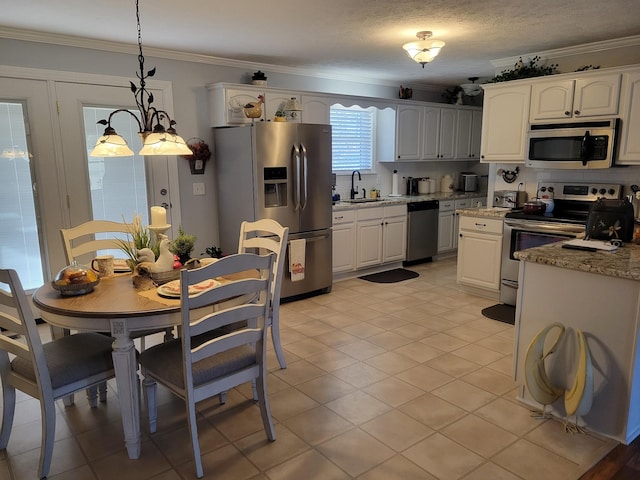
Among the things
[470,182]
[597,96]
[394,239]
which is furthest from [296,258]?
[470,182]

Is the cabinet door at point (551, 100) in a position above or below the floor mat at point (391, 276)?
above

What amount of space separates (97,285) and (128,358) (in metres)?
0.53

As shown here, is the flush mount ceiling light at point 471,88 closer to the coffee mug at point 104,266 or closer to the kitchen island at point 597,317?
the kitchen island at point 597,317

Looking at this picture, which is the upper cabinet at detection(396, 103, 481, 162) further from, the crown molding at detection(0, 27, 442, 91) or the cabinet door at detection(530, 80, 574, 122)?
the cabinet door at detection(530, 80, 574, 122)

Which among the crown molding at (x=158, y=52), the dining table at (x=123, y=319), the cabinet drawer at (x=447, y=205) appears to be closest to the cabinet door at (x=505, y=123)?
the cabinet drawer at (x=447, y=205)

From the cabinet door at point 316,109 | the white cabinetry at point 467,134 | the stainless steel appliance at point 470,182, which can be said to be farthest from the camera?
the stainless steel appliance at point 470,182

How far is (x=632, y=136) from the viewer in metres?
3.81

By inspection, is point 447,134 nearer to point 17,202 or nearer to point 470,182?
point 470,182

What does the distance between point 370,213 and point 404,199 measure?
732 mm

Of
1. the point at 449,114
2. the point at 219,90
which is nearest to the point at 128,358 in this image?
the point at 219,90

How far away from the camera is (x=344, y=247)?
17.1 ft

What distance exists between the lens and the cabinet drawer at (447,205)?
6161 mm

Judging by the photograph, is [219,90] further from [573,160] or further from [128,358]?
[573,160]

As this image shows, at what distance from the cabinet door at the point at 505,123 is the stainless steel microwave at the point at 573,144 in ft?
0.46
